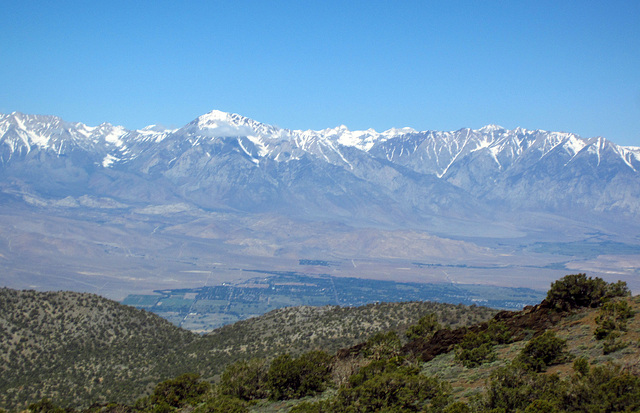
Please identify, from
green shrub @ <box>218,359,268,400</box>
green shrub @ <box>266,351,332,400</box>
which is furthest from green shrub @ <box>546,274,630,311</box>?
green shrub @ <box>218,359,268,400</box>

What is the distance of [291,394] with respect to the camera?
1056 inches

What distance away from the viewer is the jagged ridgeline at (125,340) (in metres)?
42.0

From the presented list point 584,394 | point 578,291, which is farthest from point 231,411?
point 578,291

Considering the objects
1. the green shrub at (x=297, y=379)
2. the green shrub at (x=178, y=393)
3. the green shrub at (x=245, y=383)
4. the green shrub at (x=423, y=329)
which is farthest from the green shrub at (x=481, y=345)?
the green shrub at (x=178, y=393)

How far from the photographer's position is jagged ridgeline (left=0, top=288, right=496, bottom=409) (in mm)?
41956

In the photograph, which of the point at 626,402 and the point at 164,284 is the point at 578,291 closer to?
the point at 626,402

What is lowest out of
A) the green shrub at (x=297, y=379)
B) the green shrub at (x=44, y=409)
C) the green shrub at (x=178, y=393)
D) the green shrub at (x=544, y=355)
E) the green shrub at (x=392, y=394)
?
the green shrub at (x=44, y=409)

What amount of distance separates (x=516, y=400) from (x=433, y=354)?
435 inches

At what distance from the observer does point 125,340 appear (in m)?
52.0

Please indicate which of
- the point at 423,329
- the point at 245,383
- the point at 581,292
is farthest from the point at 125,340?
the point at 581,292

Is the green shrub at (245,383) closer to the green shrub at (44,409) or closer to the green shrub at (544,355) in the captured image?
the green shrub at (44,409)

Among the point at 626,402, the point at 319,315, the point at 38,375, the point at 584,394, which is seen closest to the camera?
the point at 626,402

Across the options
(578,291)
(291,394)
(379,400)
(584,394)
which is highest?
(578,291)

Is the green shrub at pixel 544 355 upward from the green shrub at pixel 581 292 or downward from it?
downward
